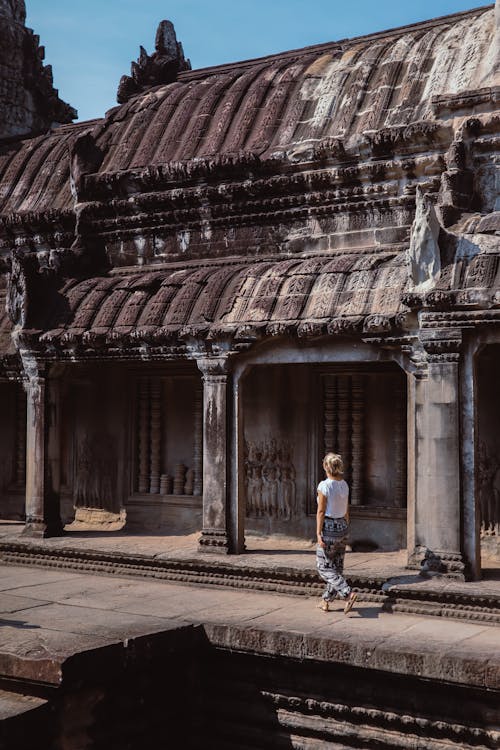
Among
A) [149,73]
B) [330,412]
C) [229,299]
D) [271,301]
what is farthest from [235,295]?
[149,73]

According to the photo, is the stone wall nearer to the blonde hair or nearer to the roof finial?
the blonde hair

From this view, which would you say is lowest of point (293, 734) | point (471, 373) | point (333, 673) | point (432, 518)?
point (293, 734)

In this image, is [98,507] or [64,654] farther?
[98,507]

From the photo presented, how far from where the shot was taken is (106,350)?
1121 centimetres

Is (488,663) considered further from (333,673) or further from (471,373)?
(471,373)

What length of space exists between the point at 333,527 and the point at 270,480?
3696 millimetres

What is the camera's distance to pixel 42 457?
11.9 meters

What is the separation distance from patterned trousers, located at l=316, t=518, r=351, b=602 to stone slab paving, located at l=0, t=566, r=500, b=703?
287mm

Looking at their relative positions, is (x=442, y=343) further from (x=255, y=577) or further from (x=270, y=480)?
(x=270, y=480)

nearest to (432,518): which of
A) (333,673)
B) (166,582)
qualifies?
(333,673)

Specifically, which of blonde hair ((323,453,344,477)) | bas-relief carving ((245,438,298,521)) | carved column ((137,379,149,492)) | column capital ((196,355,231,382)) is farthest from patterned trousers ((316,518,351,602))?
carved column ((137,379,149,492))

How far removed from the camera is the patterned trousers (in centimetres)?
820

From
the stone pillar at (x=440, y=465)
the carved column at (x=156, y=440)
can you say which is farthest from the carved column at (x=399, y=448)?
the carved column at (x=156, y=440)

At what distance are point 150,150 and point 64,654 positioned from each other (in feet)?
27.6
